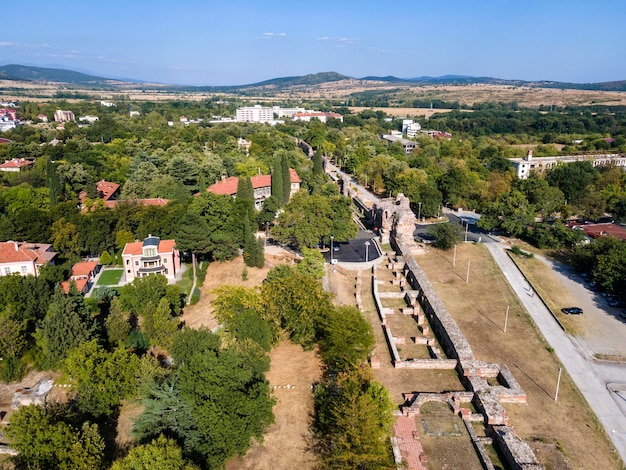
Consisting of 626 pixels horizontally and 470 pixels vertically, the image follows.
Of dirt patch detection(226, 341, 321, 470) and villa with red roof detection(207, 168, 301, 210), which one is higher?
villa with red roof detection(207, 168, 301, 210)

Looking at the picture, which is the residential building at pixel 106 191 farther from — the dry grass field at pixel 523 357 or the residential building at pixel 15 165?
the dry grass field at pixel 523 357

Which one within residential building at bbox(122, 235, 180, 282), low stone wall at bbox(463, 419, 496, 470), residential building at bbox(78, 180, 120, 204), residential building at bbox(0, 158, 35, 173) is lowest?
low stone wall at bbox(463, 419, 496, 470)

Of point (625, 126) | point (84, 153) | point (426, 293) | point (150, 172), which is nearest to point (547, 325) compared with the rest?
point (426, 293)

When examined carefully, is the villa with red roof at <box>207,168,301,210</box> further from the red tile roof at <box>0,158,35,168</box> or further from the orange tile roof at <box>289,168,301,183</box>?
the red tile roof at <box>0,158,35,168</box>

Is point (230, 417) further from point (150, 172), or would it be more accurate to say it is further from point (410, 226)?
point (150, 172)

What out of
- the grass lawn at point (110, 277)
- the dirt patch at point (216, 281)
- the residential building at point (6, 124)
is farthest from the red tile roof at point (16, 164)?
the residential building at point (6, 124)

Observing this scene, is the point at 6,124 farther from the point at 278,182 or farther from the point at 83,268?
the point at 83,268

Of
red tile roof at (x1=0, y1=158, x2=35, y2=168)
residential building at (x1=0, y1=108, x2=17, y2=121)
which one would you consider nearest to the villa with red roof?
red tile roof at (x1=0, y1=158, x2=35, y2=168)
